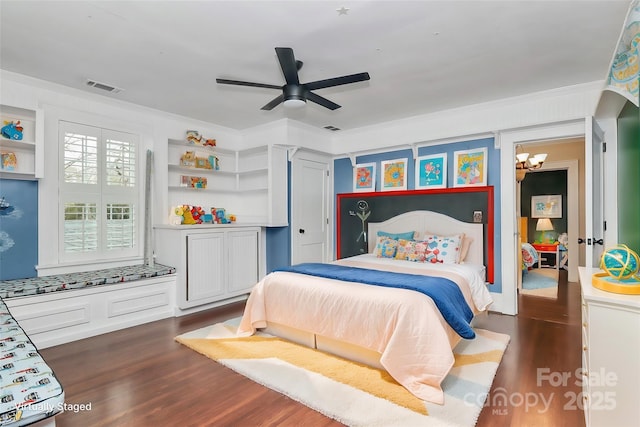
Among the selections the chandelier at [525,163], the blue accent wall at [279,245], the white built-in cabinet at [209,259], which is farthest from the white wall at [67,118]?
the chandelier at [525,163]

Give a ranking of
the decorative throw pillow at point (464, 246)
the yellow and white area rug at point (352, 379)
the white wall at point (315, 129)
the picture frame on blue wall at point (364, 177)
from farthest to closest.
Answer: the picture frame on blue wall at point (364, 177) → the decorative throw pillow at point (464, 246) → the white wall at point (315, 129) → the yellow and white area rug at point (352, 379)

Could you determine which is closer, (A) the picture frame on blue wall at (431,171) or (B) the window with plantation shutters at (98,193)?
(B) the window with plantation shutters at (98,193)

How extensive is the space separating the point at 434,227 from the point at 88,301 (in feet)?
13.6

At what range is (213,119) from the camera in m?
4.71

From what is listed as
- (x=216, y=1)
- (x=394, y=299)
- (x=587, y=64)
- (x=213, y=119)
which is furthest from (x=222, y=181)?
(x=587, y=64)

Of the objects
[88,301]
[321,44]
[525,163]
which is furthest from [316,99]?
[525,163]

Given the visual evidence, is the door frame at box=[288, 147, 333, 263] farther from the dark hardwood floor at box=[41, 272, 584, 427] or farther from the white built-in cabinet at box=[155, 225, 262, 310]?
the dark hardwood floor at box=[41, 272, 584, 427]

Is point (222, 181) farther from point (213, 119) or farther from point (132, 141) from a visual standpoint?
point (132, 141)

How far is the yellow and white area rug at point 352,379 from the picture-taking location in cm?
197

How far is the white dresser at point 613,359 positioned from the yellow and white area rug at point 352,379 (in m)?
0.64

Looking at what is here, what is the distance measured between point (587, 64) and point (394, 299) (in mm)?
2748

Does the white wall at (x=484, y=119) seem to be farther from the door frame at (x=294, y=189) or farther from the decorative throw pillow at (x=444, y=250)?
the decorative throw pillow at (x=444, y=250)

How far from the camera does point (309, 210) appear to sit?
528 centimetres

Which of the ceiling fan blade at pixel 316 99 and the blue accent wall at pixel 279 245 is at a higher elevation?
the ceiling fan blade at pixel 316 99
